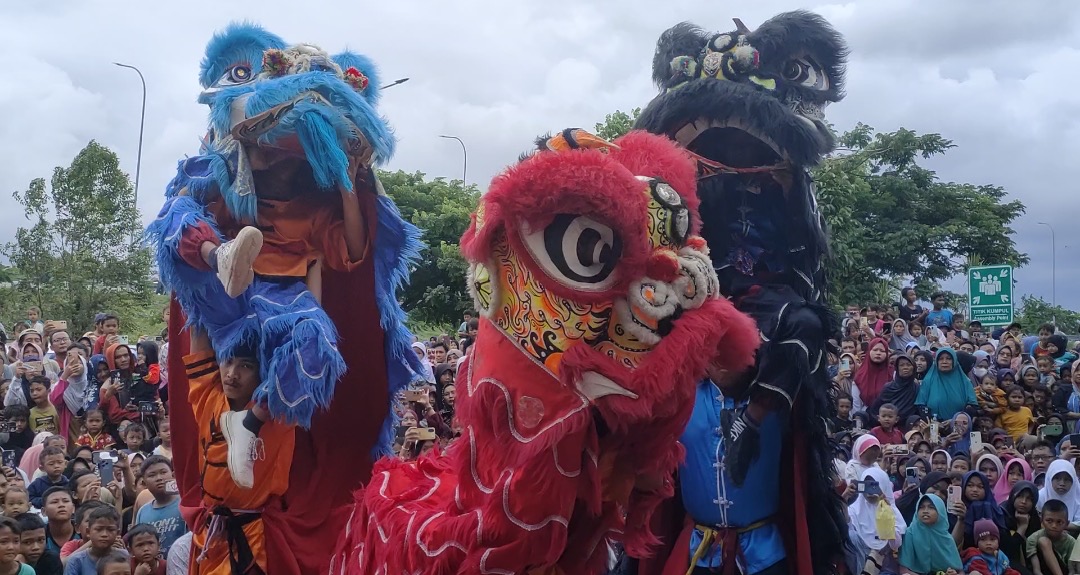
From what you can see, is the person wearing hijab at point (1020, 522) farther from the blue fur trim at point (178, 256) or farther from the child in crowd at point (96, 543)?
the blue fur trim at point (178, 256)

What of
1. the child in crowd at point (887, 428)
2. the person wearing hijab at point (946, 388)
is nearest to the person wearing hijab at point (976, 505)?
the child in crowd at point (887, 428)

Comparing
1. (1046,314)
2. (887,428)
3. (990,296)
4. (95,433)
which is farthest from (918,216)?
(95,433)

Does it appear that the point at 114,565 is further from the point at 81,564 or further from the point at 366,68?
the point at 366,68

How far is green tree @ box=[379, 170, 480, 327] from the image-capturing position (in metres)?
15.5

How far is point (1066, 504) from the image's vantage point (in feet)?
25.5

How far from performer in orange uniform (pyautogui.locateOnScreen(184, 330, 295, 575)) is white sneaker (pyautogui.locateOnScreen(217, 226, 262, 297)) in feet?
1.37

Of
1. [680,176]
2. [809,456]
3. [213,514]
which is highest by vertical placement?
[680,176]

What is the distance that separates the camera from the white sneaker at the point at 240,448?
3250 mm

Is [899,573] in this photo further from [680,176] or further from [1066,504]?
[680,176]

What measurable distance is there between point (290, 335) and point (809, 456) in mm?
1784

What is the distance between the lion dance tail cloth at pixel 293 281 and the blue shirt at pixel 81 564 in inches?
67.4

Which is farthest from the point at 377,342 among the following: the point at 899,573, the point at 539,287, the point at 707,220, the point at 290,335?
the point at 899,573

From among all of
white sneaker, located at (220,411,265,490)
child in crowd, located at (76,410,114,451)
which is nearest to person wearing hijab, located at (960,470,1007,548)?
white sneaker, located at (220,411,265,490)

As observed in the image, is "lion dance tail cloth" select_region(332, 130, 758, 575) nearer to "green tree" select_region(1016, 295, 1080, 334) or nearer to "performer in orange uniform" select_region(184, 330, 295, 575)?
"performer in orange uniform" select_region(184, 330, 295, 575)
